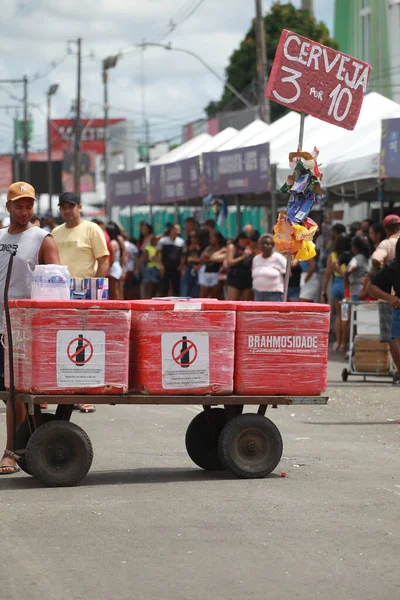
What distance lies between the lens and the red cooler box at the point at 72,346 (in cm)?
822

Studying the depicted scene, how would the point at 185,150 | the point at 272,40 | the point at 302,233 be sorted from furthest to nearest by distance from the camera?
the point at 272,40, the point at 185,150, the point at 302,233

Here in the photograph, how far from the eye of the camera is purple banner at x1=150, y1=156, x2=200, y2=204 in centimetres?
2772

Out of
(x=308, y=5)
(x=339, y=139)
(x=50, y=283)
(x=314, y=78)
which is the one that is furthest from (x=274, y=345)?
(x=308, y=5)

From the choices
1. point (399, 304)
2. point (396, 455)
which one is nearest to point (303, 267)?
point (399, 304)

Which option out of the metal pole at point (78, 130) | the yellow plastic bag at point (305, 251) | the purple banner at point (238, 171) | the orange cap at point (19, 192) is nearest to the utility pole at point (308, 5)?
the metal pole at point (78, 130)

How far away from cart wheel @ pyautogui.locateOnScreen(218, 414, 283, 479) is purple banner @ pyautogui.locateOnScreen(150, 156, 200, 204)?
61.7 ft

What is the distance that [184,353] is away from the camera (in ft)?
27.8

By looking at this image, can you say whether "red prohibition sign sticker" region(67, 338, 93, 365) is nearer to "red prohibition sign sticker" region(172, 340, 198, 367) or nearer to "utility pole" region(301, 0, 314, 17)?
"red prohibition sign sticker" region(172, 340, 198, 367)

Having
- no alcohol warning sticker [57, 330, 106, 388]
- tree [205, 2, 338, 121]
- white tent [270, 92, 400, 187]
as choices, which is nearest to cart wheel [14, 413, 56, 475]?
no alcohol warning sticker [57, 330, 106, 388]

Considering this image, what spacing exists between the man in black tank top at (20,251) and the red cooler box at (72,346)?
1.74ft

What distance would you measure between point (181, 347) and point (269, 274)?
11512 millimetres

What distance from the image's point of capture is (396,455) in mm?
10016

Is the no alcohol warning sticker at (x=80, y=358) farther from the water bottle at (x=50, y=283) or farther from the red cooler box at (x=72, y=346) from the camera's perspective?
the water bottle at (x=50, y=283)

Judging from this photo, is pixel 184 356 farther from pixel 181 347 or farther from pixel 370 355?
pixel 370 355
